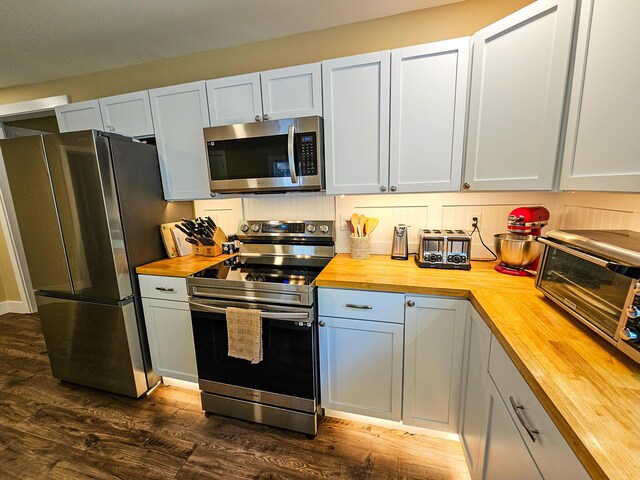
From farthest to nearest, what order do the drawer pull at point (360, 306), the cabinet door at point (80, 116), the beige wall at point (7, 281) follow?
the beige wall at point (7, 281), the cabinet door at point (80, 116), the drawer pull at point (360, 306)

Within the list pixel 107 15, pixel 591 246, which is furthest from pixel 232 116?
pixel 591 246

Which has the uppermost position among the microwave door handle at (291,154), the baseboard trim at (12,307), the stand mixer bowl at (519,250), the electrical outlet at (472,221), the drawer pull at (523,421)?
the microwave door handle at (291,154)

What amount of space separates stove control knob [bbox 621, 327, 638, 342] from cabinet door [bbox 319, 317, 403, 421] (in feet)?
2.77

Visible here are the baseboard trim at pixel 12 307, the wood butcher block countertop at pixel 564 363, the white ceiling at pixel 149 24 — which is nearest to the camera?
the wood butcher block countertop at pixel 564 363

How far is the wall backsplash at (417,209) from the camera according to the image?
58.9 inches

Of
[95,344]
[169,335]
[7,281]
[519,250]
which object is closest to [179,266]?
[169,335]

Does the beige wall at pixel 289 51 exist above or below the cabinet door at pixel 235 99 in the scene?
above

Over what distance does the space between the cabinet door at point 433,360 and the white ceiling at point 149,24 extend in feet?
5.85

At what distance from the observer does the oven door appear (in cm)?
152

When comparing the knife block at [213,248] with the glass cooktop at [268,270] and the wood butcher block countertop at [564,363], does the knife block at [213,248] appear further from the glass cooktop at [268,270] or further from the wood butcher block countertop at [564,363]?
the wood butcher block countertop at [564,363]

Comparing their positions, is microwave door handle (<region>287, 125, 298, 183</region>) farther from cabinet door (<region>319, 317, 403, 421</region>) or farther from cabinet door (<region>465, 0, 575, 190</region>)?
cabinet door (<region>465, 0, 575, 190</region>)

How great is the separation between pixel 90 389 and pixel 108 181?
1658 mm

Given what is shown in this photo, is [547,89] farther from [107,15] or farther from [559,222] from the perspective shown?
[107,15]

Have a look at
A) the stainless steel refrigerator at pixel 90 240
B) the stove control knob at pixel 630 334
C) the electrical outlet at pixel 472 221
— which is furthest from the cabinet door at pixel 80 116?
the stove control knob at pixel 630 334
